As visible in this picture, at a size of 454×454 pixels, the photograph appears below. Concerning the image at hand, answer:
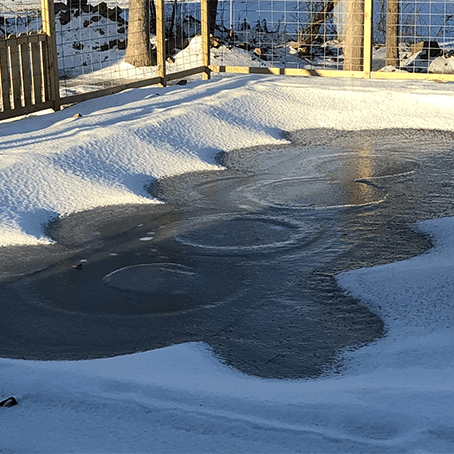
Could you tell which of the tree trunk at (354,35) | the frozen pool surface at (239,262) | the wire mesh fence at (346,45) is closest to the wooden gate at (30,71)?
the frozen pool surface at (239,262)

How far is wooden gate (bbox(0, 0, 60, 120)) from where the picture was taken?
926cm

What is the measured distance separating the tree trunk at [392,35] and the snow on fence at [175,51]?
20 millimetres

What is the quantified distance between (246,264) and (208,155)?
3446 millimetres

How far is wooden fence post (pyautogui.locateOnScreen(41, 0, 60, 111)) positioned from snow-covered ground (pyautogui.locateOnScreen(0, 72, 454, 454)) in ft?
5.81

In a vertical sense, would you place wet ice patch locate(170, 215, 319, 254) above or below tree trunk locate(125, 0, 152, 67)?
below

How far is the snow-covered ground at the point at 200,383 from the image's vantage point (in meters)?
3.06

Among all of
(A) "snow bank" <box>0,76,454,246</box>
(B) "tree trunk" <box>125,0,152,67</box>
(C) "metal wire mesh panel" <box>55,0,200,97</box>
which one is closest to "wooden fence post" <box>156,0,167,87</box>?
(A) "snow bank" <box>0,76,454,246</box>

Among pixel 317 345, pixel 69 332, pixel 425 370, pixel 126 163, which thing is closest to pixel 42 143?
pixel 126 163

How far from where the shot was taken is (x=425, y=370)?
3.87 meters

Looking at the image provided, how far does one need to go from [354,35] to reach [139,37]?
4.39 meters

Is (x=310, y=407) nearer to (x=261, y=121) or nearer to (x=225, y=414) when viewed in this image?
(x=225, y=414)

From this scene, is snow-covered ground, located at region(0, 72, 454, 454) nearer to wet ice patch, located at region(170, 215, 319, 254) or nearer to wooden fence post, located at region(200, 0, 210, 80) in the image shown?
wet ice patch, located at region(170, 215, 319, 254)

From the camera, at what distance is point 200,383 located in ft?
12.1

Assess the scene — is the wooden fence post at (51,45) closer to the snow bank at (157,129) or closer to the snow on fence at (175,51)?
the snow on fence at (175,51)
